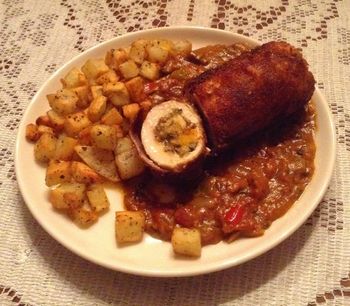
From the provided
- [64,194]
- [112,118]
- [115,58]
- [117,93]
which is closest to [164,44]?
[115,58]

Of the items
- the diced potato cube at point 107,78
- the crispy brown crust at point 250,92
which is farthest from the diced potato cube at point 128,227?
the diced potato cube at point 107,78

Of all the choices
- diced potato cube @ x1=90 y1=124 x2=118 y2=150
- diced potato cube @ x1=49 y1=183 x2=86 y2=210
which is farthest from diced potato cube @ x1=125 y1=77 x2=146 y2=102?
diced potato cube @ x1=49 y1=183 x2=86 y2=210

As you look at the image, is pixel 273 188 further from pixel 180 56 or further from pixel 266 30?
pixel 266 30

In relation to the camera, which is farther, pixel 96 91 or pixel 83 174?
pixel 96 91

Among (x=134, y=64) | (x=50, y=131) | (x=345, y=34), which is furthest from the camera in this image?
(x=345, y=34)

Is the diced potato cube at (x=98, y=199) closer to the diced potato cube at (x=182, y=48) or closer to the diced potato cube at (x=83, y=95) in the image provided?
the diced potato cube at (x=83, y=95)

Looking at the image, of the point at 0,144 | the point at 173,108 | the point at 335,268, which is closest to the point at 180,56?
the point at 173,108

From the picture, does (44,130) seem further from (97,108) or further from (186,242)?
(186,242)
